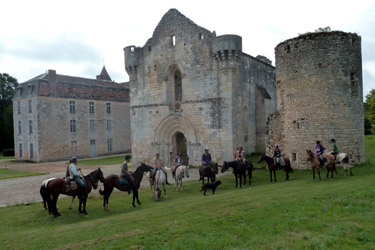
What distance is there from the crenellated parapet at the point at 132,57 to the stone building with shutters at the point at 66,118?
13.5 meters

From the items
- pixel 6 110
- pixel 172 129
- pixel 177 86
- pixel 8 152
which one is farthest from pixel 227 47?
pixel 6 110

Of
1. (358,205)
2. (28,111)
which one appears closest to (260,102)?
(358,205)

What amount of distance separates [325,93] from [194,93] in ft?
27.7

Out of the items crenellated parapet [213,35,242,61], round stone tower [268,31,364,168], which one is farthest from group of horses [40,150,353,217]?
crenellated parapet [213,35,242,61]

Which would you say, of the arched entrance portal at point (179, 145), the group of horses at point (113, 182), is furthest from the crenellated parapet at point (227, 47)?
the group of horses at point (113, 182)

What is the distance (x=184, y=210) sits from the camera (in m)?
8.17

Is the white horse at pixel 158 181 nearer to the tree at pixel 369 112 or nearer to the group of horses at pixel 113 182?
the group of horses at pixel 113 182

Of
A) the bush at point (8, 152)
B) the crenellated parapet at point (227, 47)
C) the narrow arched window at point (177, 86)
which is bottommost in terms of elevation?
the bush at point (8, 152)

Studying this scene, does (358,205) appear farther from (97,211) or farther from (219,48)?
(219,48)

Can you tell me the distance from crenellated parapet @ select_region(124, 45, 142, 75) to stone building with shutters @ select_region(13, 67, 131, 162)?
1345 centimetres

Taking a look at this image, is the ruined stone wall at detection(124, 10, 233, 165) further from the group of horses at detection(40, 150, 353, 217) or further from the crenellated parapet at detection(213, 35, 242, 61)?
the group of horses at detection(40, 150, 353, 217)

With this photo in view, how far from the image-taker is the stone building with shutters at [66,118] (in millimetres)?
31469

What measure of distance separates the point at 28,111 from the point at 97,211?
26964mm

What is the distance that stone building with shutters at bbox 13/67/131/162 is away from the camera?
31469 mm
